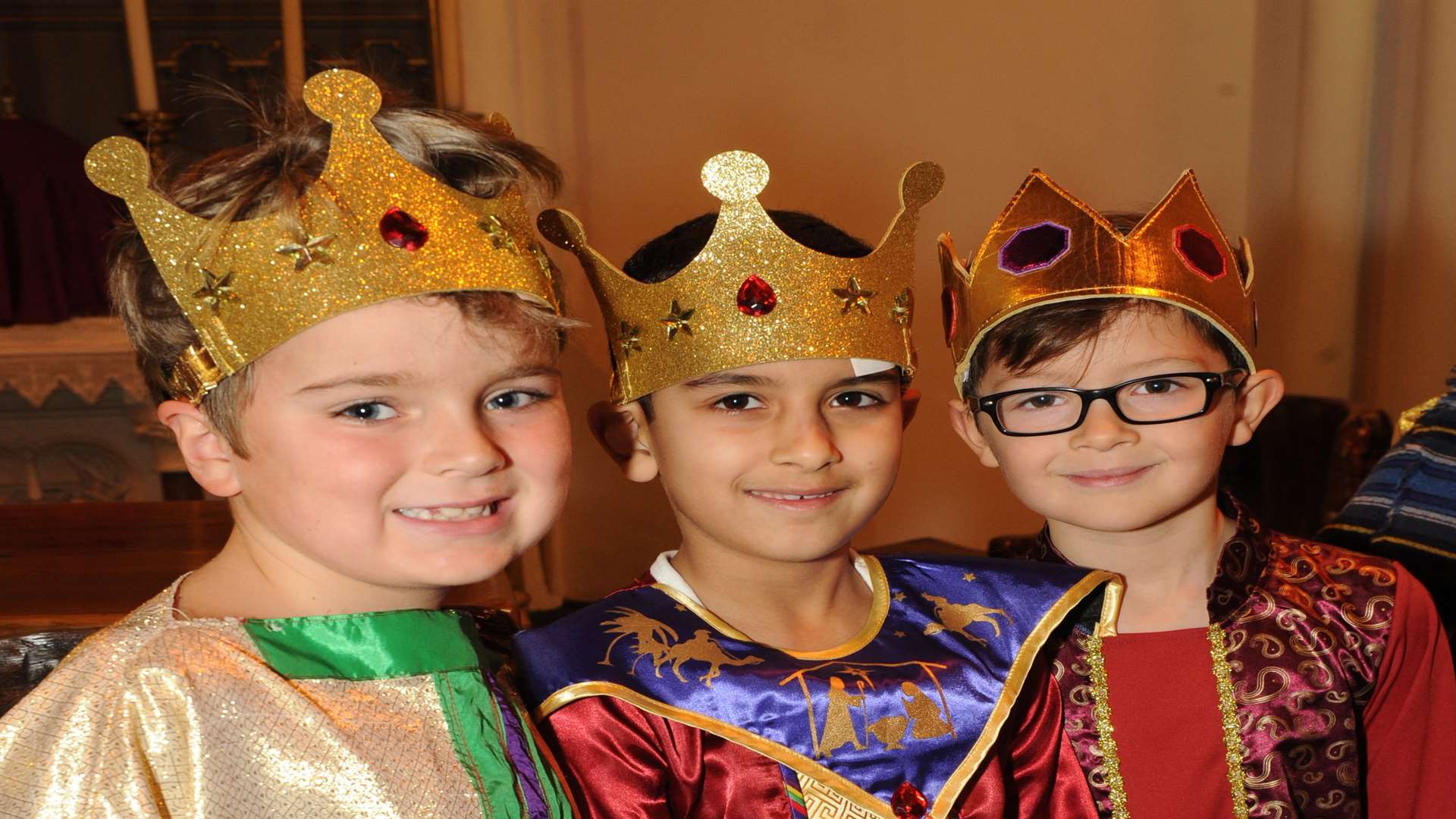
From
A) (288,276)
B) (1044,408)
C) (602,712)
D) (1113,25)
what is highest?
(1113,25)

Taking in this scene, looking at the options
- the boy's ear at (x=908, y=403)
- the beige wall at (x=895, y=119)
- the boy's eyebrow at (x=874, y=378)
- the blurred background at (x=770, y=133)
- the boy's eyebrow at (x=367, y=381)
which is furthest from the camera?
the beige wall at (x=895, y=119)

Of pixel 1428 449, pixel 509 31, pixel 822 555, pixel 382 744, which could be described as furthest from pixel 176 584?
pixel 509 31

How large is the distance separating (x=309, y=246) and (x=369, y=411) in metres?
0.14

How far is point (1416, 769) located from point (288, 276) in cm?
130

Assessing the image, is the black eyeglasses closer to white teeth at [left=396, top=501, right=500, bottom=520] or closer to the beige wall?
white teeth at [left=396, top=501, right=500, bottom=520]

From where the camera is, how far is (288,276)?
99 centimetres

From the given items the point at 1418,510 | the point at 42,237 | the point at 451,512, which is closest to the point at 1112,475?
the point at 1418,510

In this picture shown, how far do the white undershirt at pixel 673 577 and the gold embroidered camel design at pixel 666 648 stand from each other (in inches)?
2.0

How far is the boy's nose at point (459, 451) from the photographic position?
1.01 metres

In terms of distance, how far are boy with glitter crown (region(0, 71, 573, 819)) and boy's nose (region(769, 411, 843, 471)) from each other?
0.78ft

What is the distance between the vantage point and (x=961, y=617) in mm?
1367

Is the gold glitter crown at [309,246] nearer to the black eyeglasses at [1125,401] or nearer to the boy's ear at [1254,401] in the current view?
the black eyeglasses at [1125,401]

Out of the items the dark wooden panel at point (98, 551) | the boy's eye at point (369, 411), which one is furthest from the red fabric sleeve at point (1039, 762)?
the dark wooden panel at point (98, 551)

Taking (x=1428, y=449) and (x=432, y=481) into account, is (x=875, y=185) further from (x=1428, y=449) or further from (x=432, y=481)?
(x=432, y=481)
